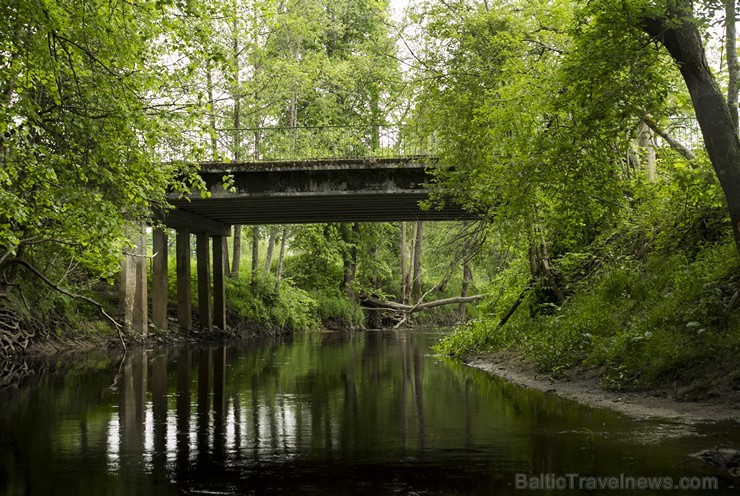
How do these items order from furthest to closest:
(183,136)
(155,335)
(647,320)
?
(155,335)
(183,136)
(647,320)

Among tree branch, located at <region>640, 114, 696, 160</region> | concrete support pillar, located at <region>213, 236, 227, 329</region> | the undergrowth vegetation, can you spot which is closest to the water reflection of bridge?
the undergrowth vegetation

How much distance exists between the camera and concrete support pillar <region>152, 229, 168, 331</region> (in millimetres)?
26859

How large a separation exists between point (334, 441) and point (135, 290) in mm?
18584

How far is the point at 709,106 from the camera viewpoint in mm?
9758

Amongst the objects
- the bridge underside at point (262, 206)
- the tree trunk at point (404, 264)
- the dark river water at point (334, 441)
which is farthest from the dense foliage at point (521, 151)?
the tree trunk at point (404, 264)

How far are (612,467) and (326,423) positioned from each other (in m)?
3.91

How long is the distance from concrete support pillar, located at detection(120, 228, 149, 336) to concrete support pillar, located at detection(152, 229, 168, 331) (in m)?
1.25

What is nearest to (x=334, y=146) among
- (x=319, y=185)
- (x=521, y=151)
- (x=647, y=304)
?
(x=319, y=185)

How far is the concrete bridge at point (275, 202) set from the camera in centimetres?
2330

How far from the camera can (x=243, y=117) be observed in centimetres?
3291

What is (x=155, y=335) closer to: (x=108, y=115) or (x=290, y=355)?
(x=290, y=355)

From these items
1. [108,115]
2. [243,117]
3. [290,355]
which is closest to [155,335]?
[290,355]

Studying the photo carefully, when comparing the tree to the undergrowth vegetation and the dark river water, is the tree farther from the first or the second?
the undergrowth vegetation

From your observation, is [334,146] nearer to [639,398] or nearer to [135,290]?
[135,290]
